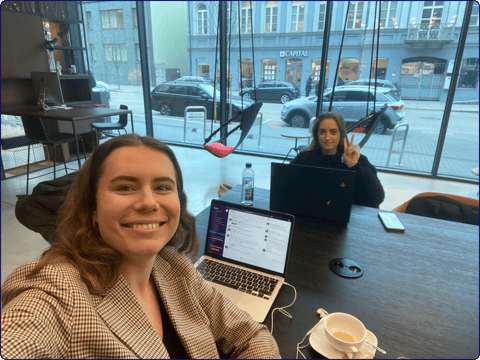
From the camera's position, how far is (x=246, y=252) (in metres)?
1.26

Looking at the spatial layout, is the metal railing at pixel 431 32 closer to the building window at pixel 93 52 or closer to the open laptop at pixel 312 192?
the open laptop at pixel 312 192

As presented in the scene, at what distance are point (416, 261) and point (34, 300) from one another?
1.37 m

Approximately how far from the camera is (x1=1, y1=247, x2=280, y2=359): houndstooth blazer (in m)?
0.62

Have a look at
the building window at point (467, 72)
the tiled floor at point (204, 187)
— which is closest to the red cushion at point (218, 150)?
the tiled floor at point (204, 187)

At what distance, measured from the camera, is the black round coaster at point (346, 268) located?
1.24 metres

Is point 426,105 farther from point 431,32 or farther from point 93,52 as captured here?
point 93,52

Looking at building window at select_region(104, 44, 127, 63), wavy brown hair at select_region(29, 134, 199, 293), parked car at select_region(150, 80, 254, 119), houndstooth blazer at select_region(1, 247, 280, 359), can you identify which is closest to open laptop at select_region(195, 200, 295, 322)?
houndstooth blazer at select_region(1, 247, 280, 359)

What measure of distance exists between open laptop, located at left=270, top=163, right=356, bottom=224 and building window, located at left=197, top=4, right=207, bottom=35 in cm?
462

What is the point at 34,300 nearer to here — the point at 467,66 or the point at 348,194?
the point at 348,194

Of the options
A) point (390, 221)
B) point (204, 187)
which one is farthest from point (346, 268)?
point (204, 187)

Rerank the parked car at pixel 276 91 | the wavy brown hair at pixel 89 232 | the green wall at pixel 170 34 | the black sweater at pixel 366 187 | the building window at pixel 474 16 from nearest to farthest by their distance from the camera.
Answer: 1. the wavy brown hair at pixel 89 232
2. the black sweater at pixel 366 187
3. the building window at pixel 474 16
4. the parked car at pixel 276 91
5. the green wall at pixel 170 34

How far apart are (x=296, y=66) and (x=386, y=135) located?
1.76 meters

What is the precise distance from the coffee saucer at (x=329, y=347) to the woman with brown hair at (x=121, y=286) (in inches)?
4.9

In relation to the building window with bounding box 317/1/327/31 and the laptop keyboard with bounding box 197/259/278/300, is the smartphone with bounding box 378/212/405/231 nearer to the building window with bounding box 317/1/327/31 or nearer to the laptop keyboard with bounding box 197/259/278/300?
the laptop keyboard with bounding box 197/259/278/300
